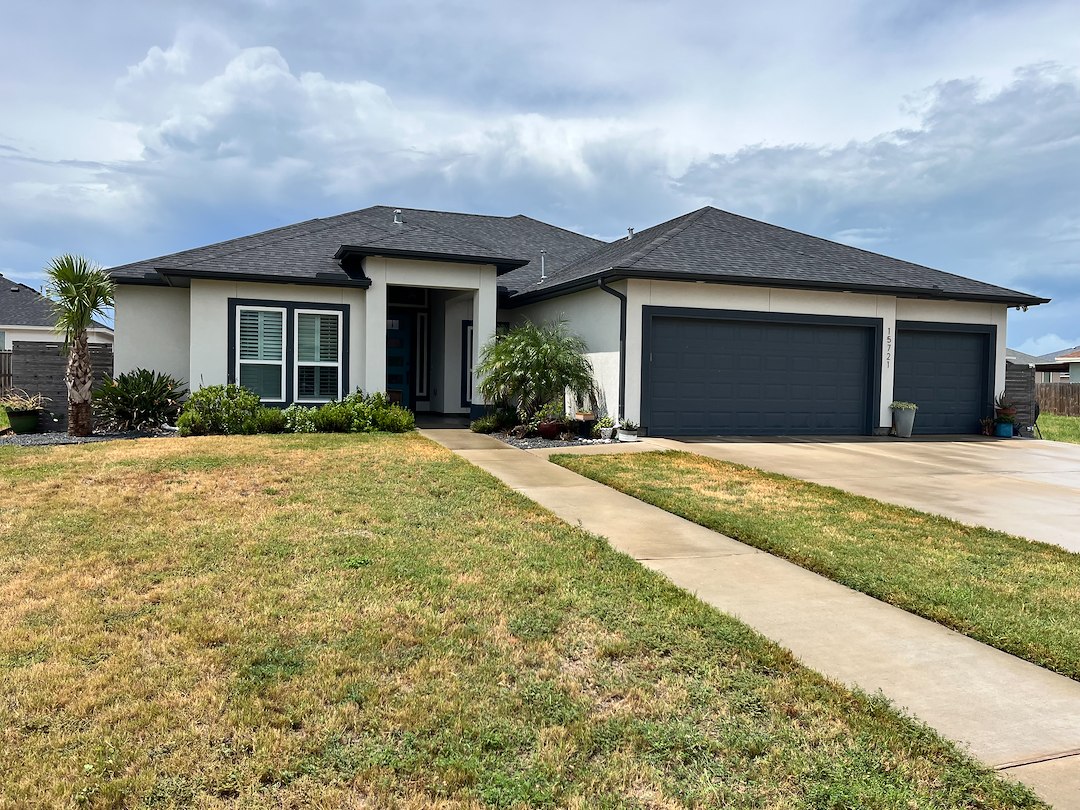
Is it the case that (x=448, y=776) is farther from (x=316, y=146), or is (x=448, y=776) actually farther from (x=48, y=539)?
(x=316, y=146)

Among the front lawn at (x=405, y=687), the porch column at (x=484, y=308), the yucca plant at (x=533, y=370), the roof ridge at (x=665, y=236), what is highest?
the roof ridge at (x=665, y=236)

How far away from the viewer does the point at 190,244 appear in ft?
53.1

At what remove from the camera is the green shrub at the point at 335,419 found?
45.4 feet

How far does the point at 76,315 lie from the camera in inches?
511

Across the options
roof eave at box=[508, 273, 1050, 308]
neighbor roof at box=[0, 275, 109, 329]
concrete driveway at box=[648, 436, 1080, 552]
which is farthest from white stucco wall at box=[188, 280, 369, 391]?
neighbor roof at box=[0, 275, 109, 329]

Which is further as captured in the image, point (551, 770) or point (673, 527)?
point (673, 527)

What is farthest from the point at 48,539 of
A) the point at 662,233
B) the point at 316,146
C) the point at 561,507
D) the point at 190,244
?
the point at 316,146

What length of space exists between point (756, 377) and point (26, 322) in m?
26.9

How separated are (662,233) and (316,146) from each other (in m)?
9.76

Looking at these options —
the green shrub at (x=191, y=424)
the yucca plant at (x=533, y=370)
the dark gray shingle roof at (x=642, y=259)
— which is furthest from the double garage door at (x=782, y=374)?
the green shrub at (x=191, y=424)

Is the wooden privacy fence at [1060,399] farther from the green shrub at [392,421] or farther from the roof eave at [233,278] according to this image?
the roof eave at [233,278]

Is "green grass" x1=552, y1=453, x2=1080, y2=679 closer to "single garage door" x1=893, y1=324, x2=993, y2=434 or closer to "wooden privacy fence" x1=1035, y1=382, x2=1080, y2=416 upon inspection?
"single garage door" x1=893, y1=324, x2=993, y2=434

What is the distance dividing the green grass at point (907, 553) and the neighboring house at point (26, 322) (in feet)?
83.1

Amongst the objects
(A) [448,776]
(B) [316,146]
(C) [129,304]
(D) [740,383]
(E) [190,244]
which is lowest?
(A) [448,776]
